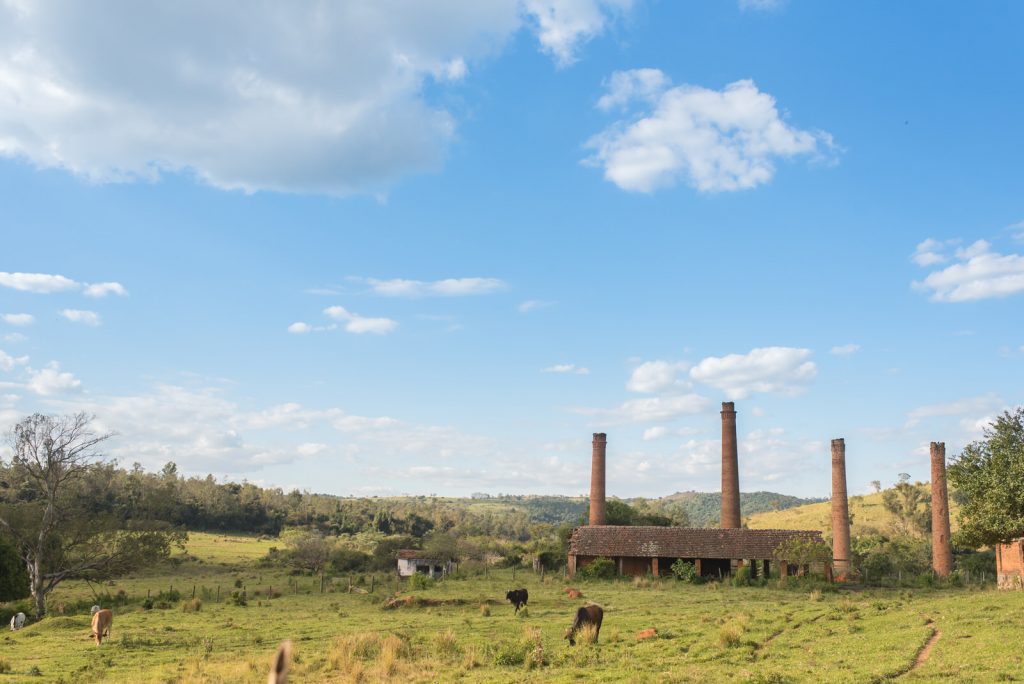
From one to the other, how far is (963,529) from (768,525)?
200 ft

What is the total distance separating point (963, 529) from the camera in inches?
1879

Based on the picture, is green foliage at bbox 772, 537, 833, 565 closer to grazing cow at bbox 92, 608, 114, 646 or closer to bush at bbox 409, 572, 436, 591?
bush at bbox 409, 572, 436, 591

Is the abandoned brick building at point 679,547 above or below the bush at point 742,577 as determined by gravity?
above

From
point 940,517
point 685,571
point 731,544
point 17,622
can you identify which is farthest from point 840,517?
point 17,622

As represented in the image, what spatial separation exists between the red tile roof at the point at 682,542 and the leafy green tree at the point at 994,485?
10.5 metres

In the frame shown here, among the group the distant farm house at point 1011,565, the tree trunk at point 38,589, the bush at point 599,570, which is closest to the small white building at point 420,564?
the bush at point 599,570

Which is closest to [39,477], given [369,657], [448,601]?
[448,601]

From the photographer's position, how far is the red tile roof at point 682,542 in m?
56.4

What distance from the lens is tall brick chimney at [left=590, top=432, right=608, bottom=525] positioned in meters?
71.2

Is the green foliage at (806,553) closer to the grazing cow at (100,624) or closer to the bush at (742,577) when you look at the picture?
the bush at (742,577)

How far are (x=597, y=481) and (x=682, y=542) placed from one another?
1488 cm

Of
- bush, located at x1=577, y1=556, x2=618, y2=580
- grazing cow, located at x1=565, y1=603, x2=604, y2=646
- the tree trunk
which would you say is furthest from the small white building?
grazing cow, located at x1=565, y1=603, x2=604, y2=646

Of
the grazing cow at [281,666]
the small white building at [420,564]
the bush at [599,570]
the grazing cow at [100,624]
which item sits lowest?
the small white building at [420,564]

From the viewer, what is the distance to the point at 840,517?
189ft
